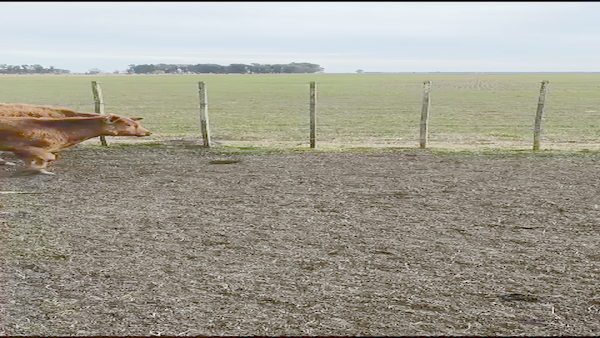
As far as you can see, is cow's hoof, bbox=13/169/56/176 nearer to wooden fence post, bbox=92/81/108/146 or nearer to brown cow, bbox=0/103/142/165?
brown cow, bbox=0/103/142/165

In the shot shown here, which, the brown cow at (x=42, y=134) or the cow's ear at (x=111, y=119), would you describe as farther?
the cow's ear at (x=111, y=119)

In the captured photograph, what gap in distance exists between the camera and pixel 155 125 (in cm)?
1888

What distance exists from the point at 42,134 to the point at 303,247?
6997mm

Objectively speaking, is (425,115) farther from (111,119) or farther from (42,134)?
(42,134)

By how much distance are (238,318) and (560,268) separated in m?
2.87

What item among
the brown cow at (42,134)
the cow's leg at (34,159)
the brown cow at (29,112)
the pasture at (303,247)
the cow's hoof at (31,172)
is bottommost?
the pasture at (303,247)

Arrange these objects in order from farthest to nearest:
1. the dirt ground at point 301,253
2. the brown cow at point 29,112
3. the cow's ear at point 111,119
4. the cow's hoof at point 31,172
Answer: the cow's ear at point 111,119
the brown cow at point 29,112
the cow's hoof at point 31,172
the dirt ground at point 301,253

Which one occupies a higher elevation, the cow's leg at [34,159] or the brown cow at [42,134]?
the brown cow at [42,134]

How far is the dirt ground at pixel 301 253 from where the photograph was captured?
3.54m

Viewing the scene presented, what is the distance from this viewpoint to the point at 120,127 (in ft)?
37.8

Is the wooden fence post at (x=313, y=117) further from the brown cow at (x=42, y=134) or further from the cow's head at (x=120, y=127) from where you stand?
the brown cow at (x=42, y=134)

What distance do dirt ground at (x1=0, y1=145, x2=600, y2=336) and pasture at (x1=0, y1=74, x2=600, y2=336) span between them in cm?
2

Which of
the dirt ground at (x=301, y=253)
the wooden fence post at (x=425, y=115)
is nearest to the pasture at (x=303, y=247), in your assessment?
the dirt ground at (x=301, y=253)

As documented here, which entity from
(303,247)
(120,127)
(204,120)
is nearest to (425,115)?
(204,120)
